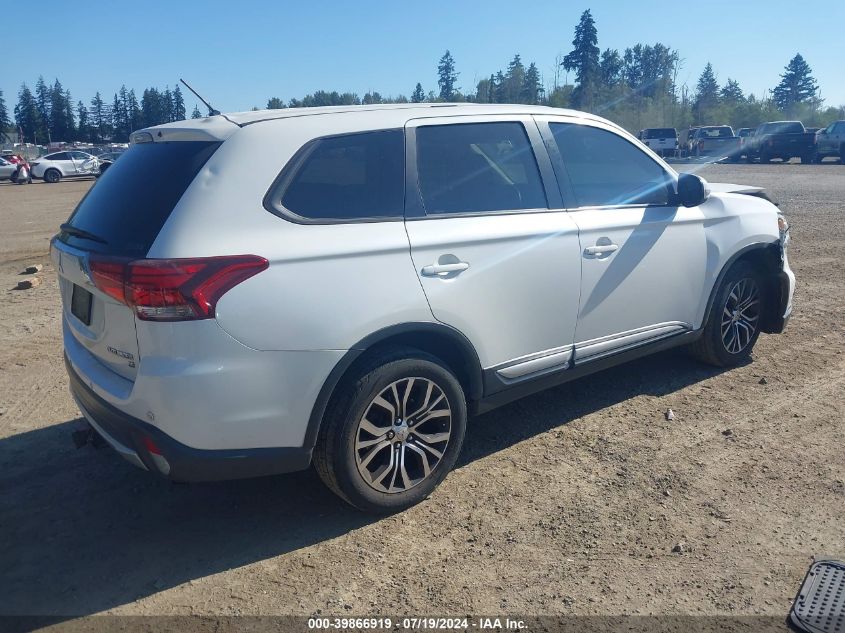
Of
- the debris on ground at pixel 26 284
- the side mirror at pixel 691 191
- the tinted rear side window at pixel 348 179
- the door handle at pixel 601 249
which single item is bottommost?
the debris on ground at pixel 26 284

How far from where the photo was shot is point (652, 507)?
Answer: 3.72m

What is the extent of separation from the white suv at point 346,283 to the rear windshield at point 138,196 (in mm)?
13

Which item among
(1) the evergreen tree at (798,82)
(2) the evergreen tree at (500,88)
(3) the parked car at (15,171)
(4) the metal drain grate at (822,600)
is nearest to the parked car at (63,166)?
(3) the parked car at (15,171)

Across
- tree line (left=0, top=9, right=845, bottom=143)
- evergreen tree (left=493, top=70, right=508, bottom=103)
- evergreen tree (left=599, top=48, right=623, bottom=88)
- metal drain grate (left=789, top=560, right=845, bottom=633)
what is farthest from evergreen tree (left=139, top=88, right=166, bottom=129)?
metal drain grate (left=789, top=560, right=845, bottom=633)

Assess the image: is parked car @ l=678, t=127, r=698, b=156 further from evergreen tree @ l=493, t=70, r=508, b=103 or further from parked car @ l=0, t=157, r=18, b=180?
parked car @ l=0, t=157, r=18, b=180

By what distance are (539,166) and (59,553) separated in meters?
3.23

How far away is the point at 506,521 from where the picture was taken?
3643mm

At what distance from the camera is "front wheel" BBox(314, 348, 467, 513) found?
3439 mm

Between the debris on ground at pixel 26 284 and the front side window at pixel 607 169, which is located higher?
the front side window at pixel 607 169

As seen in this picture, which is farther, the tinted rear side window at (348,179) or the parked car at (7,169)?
the parked car at (7,169)

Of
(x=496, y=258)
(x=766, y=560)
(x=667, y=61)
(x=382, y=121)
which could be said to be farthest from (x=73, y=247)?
(x=667, y=61)

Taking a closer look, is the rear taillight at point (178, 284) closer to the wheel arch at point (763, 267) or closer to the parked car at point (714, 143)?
the wheel arch at point (763, 267)

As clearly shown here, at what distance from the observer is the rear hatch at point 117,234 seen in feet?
10.5

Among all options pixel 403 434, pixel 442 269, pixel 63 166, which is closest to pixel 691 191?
pixel 442 269
